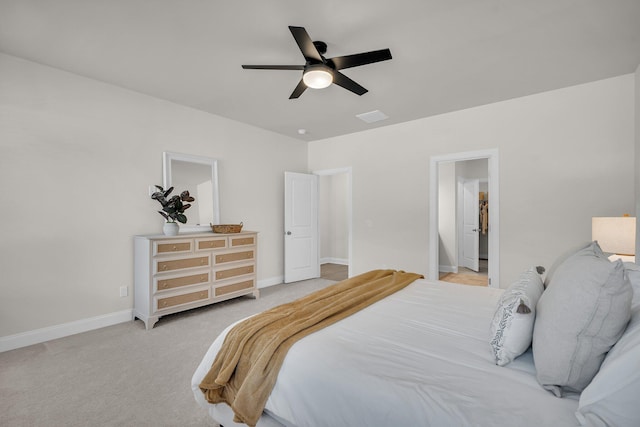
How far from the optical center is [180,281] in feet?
11.3

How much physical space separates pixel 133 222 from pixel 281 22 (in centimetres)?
282

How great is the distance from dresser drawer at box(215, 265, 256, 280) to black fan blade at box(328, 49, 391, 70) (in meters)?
2.85

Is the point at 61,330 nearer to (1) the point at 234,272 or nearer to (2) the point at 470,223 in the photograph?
(1) the point at 234,272

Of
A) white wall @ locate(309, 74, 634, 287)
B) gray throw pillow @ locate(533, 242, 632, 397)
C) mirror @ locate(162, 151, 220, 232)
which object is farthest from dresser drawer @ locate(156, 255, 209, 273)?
gray throw pillow @ locate(533, 242, 632, 397)

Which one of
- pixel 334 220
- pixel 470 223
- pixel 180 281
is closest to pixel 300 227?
pixel 334 220

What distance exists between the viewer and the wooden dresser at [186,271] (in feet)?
10.6

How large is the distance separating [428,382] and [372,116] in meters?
3.88

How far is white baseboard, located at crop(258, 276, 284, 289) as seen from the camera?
195 inches

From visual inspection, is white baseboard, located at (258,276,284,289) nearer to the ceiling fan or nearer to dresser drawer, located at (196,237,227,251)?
dresser drawer, located at (196,237,227,251)

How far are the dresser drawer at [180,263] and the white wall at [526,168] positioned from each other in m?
2.69

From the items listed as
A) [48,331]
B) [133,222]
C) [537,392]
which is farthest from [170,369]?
[537,392]

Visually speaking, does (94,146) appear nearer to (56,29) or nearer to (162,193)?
(162,193)

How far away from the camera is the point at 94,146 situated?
3.24 meters

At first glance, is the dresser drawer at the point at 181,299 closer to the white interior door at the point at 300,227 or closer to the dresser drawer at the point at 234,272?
the dresser drawer at the point at 234,272
